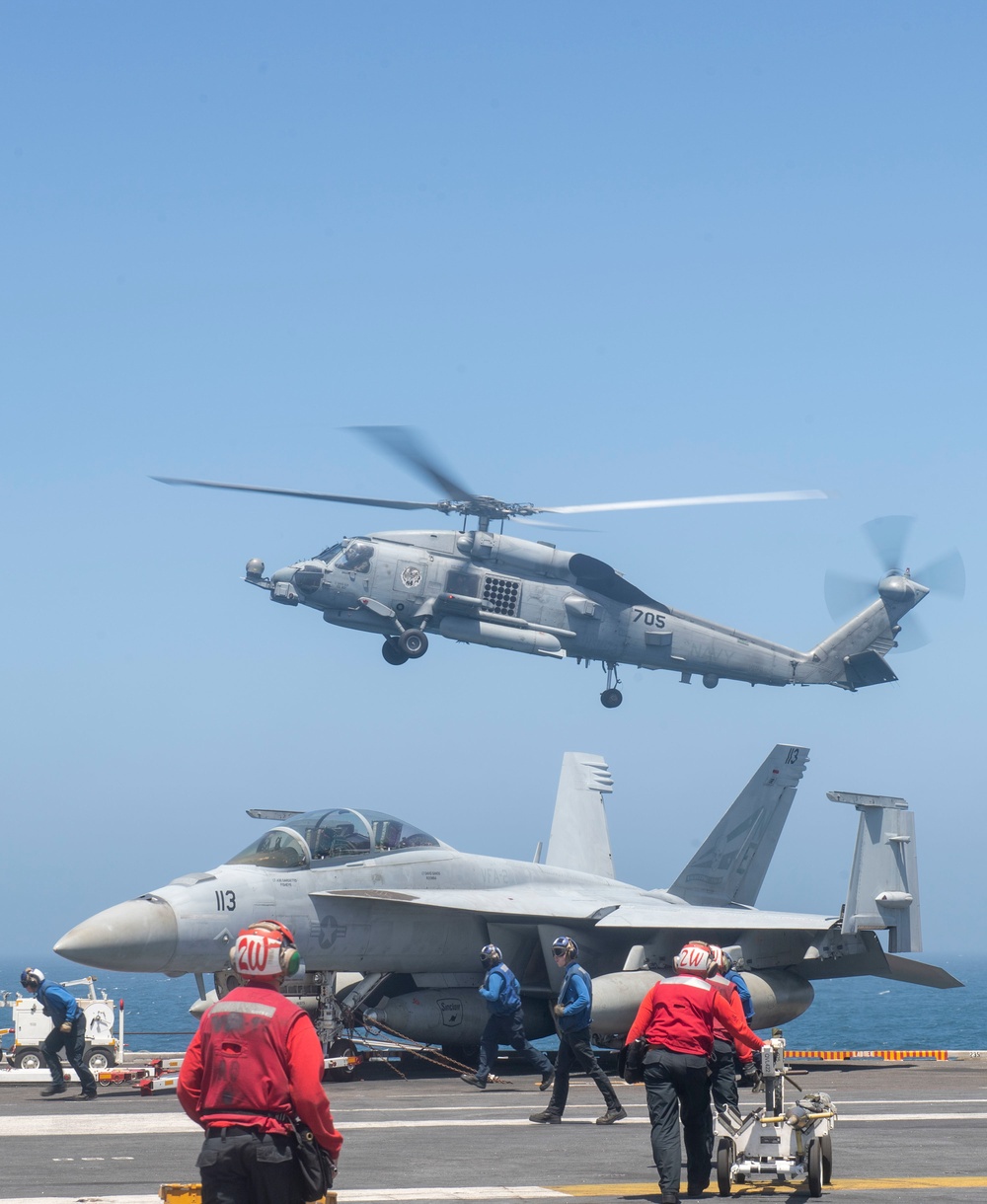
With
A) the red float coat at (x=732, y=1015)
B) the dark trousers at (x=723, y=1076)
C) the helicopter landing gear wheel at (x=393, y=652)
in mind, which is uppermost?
the helicopter landing gear wheel at (x=393, y=652)

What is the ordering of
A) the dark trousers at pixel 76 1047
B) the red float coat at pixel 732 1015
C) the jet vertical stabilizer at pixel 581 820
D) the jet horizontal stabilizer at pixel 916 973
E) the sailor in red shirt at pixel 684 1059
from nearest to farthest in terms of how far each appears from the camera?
the sailor in red shirt at pixel 684 1059 → the red float coat at pixel 732 1015 → the dark trousers at pixel 76 1047 → the jet horizontal stabilizer at pixel 916 973 → the jet vertical stabilizer at pixel 581 820

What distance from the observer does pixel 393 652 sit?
3316 cm

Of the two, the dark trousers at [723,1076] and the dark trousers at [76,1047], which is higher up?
the dark trousers at [723,1076]

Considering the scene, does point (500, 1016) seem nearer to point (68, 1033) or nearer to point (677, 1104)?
point (68, 1033)

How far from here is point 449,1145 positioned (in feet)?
41.4

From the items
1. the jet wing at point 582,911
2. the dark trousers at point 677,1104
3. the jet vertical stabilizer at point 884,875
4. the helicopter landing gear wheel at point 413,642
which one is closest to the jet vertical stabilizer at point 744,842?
the jet wing at point 582,911

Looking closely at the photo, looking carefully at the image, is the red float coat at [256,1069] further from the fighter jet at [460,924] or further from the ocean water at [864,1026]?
the ocean water at [864,1026]

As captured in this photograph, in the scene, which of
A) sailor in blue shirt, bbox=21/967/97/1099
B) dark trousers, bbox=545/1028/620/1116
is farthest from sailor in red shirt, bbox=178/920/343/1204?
sailor in blue shirt, bbox=21/967/97/1099

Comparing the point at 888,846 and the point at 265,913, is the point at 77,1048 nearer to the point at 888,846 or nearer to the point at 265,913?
the point at 265,913

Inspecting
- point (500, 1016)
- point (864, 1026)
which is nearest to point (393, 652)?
point (500, 1016)

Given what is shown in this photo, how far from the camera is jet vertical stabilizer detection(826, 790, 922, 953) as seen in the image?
70.6ft

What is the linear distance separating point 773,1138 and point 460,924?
11.1m

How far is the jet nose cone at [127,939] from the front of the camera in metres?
17.7

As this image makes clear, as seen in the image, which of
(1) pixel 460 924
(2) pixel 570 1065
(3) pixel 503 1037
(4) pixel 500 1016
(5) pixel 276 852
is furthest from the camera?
(1) pixel 460 924
